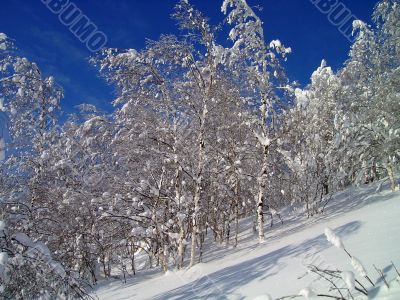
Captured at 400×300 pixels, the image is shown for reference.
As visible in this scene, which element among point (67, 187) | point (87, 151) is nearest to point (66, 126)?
point (87, 151)

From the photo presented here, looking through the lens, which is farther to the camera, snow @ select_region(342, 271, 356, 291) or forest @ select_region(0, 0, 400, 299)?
forest @ select_region(0, 0, 400, 299)

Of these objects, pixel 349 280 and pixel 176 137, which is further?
pixel 176 137

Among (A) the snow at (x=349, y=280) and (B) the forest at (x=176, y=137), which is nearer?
(A) the snow at (x=349, y=280)

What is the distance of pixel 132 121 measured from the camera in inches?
508

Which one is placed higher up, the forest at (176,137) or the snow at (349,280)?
the forest at (176,137)

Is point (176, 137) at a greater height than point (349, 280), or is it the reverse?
point (176, 137)

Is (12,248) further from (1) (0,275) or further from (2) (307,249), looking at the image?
(2) (307,249)

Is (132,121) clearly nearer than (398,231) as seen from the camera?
No

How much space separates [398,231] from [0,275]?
574 cm

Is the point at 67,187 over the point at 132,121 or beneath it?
beneath

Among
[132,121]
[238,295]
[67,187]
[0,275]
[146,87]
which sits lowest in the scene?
[238,295]

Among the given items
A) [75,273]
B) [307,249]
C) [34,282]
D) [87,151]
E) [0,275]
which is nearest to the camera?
[0,275]

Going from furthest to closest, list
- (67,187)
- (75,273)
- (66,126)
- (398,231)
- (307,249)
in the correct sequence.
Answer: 1. (66,126)
2. (67,187)
3. (307,249)
4. (398,231)
5. (75,273)

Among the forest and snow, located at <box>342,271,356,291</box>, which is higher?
the forest
